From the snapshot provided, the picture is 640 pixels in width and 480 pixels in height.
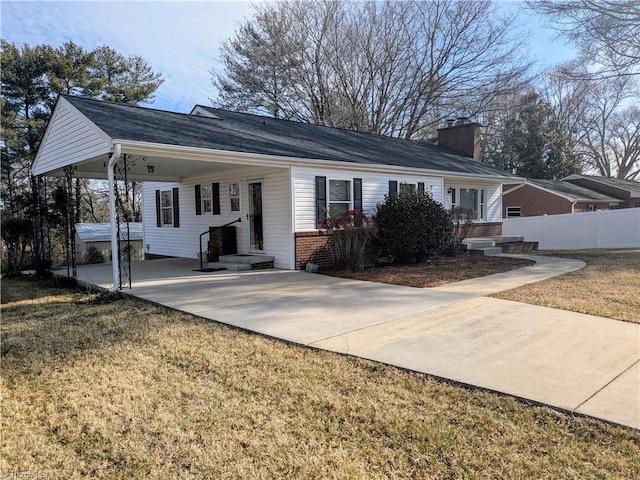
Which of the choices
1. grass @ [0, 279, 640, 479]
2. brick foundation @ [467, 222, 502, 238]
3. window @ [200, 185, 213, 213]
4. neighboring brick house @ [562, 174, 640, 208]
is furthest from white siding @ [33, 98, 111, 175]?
neighboring brick house @ [562, 174, 640, 208]

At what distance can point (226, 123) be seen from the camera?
12484 millimetres

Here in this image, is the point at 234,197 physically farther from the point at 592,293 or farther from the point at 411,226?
the point at 592,293

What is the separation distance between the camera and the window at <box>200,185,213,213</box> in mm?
13797

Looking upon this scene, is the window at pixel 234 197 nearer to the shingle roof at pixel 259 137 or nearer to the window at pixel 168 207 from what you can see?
the shingle roof at pixel 259 137

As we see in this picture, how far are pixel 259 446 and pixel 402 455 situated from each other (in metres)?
0.91

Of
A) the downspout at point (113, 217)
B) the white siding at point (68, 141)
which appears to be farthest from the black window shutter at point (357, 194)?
the white siding at point (68, 141)

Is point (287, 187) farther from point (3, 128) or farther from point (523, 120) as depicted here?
point (523, 120)

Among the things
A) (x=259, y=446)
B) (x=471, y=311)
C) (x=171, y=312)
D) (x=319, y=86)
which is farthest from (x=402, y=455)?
(x=319, y=86)

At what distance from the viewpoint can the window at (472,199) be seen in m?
17.3

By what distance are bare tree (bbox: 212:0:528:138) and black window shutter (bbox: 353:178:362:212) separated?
1410cm

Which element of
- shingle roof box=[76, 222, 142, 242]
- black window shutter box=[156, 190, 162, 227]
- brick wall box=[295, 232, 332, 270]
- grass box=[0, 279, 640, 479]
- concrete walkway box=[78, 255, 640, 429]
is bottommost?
grass box=[0, 279, 640, 479]

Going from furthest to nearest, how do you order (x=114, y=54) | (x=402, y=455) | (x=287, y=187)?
(x=114, y=54) < (x=287, y=187) < (x=402, y=455)

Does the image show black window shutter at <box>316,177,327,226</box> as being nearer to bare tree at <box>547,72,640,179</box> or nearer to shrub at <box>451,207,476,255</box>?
shrub at <box>451,207,476,255</box>

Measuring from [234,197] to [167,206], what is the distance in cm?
412
